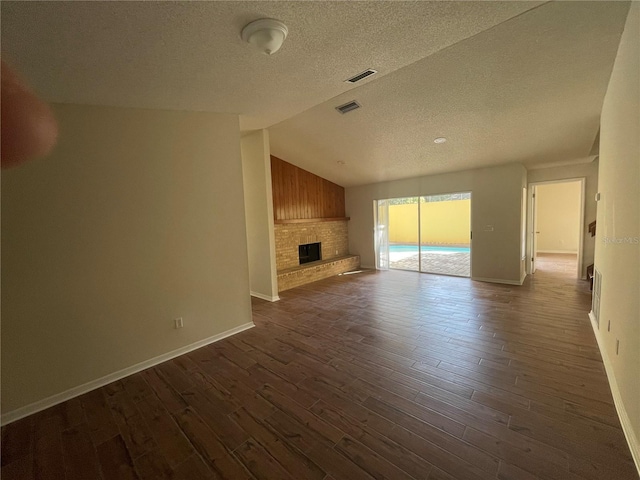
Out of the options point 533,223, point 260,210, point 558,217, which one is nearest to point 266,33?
point 260,210

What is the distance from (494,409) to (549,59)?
2981mm

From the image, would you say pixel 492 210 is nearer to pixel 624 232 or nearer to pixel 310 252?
pixel 624 232

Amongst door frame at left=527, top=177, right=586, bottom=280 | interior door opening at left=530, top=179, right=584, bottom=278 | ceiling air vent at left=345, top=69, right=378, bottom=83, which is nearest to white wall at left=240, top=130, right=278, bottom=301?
ceiling air vent at left=345, top=69, right=378, bottom=83

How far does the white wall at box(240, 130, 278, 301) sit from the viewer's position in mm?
4293

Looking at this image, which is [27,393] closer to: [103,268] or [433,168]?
[103,268]

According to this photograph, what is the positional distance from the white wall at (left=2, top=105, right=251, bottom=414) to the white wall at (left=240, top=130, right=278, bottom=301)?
1.14 metres

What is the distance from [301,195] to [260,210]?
1924 millimetres

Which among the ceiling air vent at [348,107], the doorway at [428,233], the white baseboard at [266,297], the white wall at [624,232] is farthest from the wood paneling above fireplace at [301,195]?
the white wall at [624,232]

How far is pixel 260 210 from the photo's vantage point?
446cm

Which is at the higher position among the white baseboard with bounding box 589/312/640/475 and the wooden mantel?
the wooden mantel

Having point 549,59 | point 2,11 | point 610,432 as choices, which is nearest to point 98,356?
point 2,11

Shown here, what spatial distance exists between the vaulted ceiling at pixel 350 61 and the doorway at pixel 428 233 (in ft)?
11.9

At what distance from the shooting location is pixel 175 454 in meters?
1.57

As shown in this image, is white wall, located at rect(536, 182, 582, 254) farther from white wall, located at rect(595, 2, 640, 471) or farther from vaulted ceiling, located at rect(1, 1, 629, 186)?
white wall, located at rect(595, 2, 640, 471)
